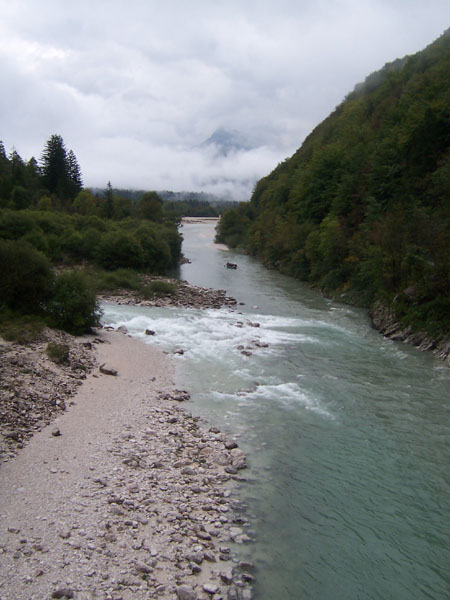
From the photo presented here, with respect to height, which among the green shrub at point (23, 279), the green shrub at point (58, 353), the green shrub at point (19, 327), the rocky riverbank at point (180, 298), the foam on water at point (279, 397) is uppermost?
the green shrub at point (23, 279)

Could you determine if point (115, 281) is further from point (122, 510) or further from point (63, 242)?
point (122, 510)

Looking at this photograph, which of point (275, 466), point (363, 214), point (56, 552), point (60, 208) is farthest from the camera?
point (60, 208)

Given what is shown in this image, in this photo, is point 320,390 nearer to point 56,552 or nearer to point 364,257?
point 56,552

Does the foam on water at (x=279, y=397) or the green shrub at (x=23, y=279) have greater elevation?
the green shrub at (x=23, y=279)

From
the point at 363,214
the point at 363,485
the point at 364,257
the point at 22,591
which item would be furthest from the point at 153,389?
the point at 363,214

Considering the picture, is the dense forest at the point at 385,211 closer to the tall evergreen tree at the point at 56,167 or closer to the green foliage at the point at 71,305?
the green foliage at the point at 71,305

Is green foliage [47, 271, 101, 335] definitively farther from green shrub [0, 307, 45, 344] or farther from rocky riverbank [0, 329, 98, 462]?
rocky riverbank [0, 329, 98, 462]

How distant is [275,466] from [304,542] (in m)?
2.54

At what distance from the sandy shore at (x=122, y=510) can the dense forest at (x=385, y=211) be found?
14.7m

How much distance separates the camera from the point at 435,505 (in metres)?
9.20

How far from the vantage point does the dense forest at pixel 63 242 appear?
66.2 ft

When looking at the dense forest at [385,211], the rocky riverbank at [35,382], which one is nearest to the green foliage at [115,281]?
the dense forest at [385,211]

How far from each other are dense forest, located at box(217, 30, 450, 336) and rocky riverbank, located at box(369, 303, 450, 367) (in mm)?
412

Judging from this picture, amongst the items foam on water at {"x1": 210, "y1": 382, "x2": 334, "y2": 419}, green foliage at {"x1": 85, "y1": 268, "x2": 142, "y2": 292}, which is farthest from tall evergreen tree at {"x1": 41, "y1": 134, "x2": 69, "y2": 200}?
foam on water at {"x1": 210, "y1": 382, "x2": 334, "y2": 419}
